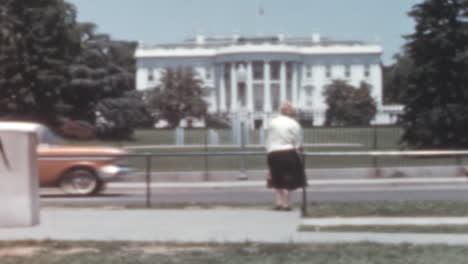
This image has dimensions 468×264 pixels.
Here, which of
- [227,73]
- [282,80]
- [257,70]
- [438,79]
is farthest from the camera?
[227,73]

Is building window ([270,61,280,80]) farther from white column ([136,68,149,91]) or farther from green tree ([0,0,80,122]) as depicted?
green tree ([0,0,80,122])

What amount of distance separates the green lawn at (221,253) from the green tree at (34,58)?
1517 inches

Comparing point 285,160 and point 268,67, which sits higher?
point 268,67

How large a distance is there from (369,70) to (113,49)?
231 ft

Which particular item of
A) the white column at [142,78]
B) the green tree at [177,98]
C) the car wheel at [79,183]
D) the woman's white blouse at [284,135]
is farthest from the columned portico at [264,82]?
the woman's white blouse at [284,135]

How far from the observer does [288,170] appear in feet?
40.5

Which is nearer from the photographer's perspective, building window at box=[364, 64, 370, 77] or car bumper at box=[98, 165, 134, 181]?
car bumper at box=[98, 165, 134, 181]

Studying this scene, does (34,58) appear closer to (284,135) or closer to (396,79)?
(396,79)

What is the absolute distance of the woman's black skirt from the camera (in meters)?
12.3

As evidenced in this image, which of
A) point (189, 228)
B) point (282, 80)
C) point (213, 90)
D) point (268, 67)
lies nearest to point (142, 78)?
point (213, 90)

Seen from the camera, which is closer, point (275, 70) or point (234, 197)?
point (234, 197)

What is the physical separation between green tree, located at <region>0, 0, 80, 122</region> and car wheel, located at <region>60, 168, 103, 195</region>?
2944 centimetres

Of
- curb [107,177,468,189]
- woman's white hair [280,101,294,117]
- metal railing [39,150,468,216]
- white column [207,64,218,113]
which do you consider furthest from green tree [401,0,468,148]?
white column [207,64,218,113]

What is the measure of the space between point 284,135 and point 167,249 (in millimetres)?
4561
